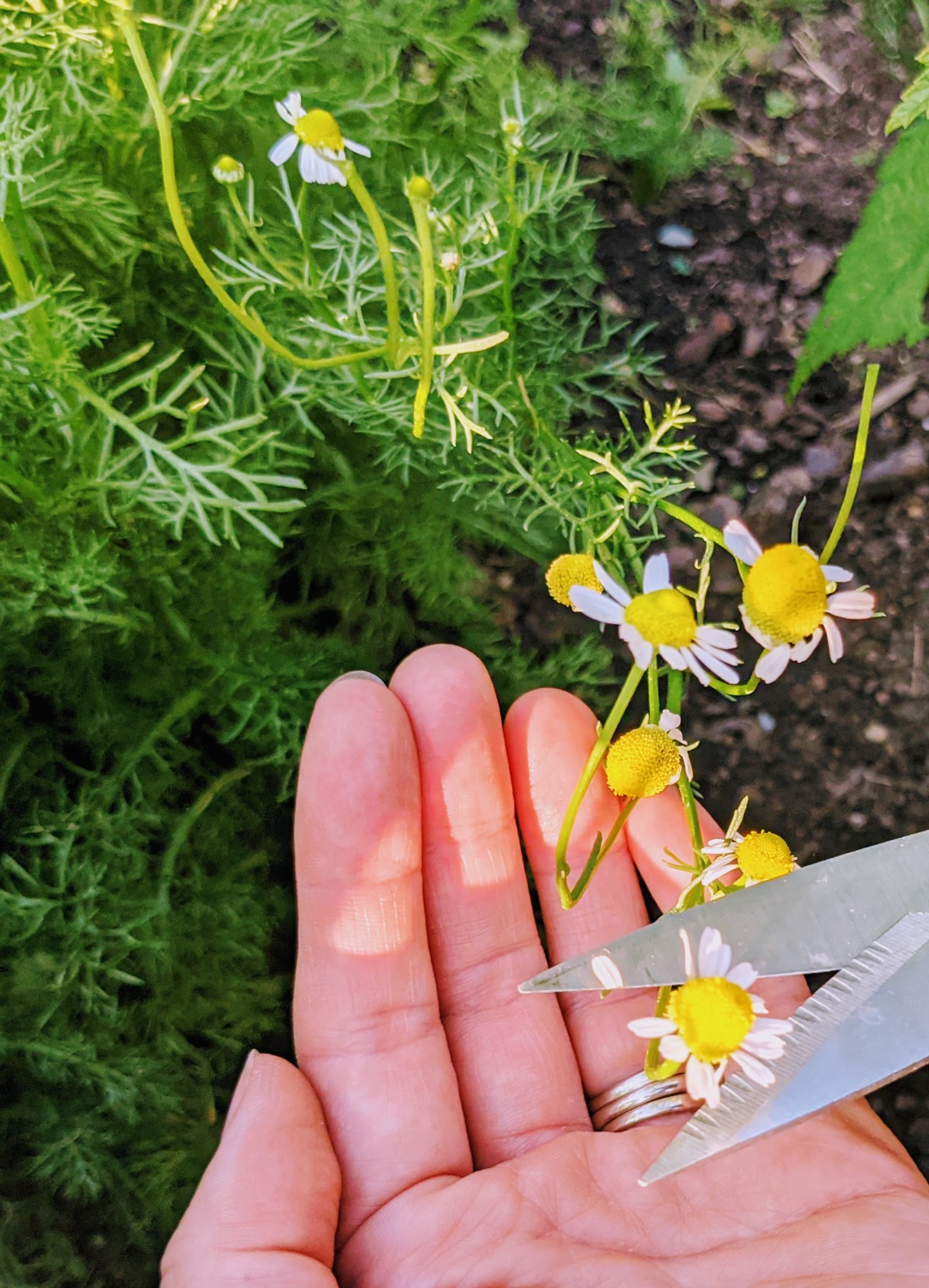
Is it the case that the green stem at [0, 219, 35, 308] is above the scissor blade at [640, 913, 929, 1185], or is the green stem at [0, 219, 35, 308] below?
above

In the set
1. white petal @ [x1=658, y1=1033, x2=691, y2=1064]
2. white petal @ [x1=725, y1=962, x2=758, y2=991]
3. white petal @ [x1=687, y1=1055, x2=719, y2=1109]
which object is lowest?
white petal @ [x1=687, y1=1055, x2=719, y2=1109]

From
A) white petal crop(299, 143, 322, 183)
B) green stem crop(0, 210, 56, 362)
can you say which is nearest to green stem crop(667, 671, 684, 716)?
white petal crop(299, 143, 322, 183)

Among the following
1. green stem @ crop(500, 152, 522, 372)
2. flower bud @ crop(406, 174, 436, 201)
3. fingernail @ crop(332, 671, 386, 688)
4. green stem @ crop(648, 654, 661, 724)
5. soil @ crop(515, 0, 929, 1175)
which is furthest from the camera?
soil @ crop(515, 0, 929, 1175)

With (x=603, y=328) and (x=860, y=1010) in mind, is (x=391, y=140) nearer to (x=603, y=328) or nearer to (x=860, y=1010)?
(x=603, y=328)

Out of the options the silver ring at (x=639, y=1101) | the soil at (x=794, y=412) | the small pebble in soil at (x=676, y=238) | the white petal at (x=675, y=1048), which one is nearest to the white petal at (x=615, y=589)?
the white petal at (x=675, y=1048)

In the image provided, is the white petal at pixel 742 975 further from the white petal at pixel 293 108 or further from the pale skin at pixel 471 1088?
the white petal at pixel 293 108

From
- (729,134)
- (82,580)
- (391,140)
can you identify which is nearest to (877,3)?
(729,134)

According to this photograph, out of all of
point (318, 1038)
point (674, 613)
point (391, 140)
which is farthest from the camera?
point (391, 140)

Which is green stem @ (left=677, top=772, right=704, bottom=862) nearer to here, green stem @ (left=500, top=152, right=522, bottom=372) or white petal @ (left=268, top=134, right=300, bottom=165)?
green stem @ (left=500, top=152, right=522, bottom=372)
